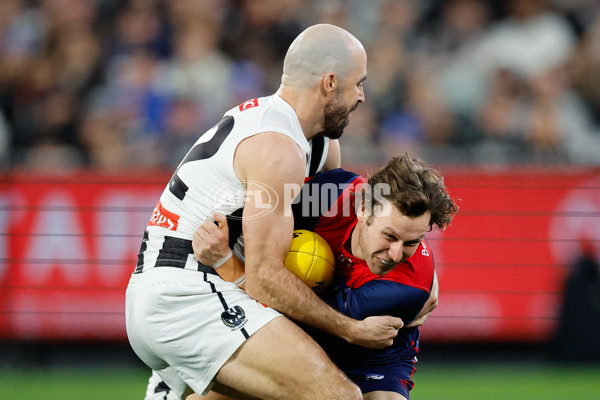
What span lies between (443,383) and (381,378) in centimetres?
296

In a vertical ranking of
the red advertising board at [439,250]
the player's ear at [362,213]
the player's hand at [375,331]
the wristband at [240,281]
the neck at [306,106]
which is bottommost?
the red advertising board at [439,250]

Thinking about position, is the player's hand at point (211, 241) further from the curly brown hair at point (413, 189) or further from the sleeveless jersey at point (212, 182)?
the curly brown hair at point (413, 189)

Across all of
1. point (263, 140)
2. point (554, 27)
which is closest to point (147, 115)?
point (554, 27)

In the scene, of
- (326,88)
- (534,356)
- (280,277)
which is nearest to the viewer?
(280,277)

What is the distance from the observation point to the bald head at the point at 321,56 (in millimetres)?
5129

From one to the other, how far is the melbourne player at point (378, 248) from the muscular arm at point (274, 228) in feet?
0.92

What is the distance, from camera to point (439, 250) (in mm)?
8672

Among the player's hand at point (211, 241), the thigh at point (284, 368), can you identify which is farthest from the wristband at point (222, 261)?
the thigh at point (284, 368)

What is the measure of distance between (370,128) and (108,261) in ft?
10.3

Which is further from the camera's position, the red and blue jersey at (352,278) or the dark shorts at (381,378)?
the dark shorts at (381,378)

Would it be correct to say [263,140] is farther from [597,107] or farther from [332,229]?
[597,107]

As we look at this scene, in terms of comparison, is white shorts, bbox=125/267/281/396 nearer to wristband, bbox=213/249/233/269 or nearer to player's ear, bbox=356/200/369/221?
wristband, bbox=213/249/233/269

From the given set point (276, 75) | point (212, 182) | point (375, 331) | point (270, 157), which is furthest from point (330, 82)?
point (276, 75)

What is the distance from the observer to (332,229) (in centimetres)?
536
